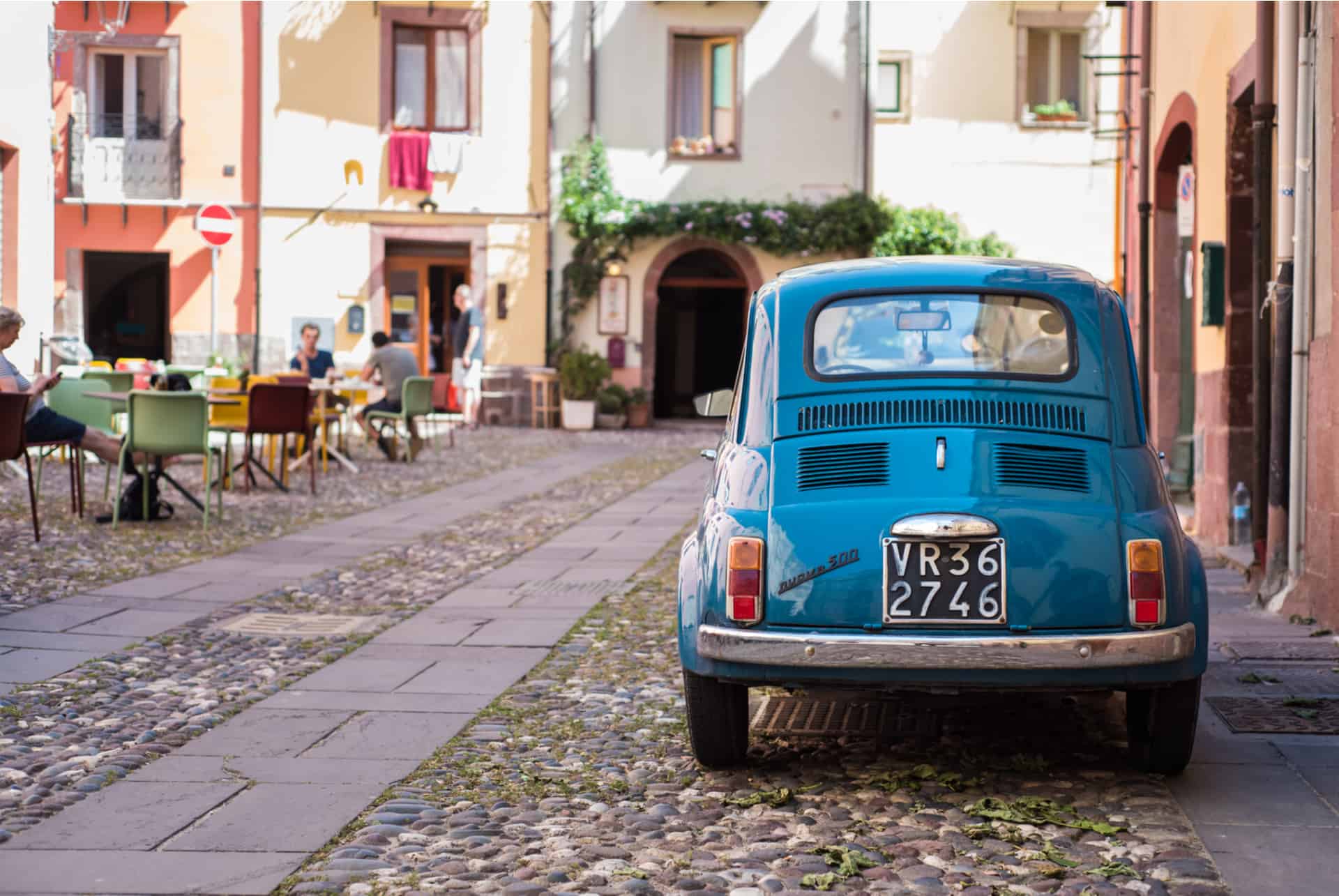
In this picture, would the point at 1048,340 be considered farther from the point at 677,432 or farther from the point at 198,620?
the point at 677,432

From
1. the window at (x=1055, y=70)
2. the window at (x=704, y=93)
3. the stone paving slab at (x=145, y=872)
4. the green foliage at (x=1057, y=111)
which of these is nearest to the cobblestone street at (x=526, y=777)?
the stone paving slab at (x=145, y=872)

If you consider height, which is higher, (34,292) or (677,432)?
(34,292)

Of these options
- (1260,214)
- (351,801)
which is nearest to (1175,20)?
(1260,214)

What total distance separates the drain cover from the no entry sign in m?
13.3

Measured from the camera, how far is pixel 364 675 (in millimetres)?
6348

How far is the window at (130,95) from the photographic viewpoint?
25.2m

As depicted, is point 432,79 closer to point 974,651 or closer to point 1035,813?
point 974,651

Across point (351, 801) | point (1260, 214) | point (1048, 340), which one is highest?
point (1260, 214)

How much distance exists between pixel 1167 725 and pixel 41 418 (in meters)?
7.98

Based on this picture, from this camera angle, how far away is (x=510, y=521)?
12156 mm

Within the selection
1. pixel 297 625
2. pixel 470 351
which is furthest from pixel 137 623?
pixel 470 351

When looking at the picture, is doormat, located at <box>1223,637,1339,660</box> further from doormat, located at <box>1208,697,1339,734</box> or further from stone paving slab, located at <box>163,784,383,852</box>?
stone paving slab, located at <box>163,784,383,852</box>

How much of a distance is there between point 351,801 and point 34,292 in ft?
45.2

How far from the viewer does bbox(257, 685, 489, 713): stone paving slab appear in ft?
18.8
